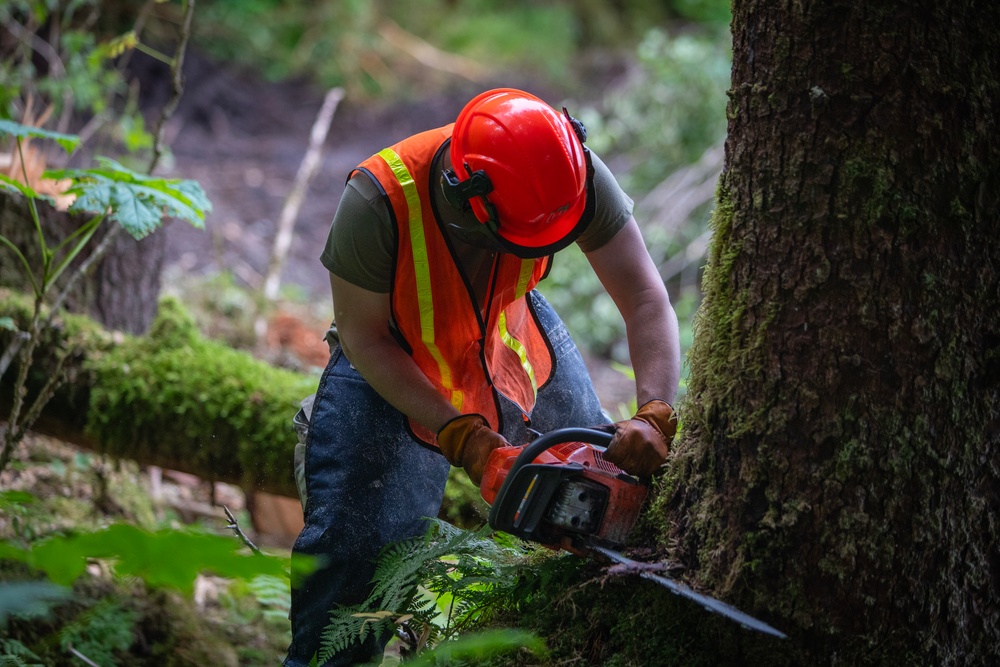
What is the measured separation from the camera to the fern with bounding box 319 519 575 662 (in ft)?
6.49

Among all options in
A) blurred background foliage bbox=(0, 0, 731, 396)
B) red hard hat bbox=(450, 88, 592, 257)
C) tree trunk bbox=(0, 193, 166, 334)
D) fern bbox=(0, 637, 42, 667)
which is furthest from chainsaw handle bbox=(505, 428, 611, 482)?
tree trunk bbox=(0, 193, 166, 334)

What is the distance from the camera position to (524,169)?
207 centimetres

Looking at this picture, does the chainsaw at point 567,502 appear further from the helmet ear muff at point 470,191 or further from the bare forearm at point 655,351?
the helmet ear muff at point 470,191

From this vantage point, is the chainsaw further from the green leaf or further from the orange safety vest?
the green leaf

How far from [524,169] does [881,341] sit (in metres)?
0.94

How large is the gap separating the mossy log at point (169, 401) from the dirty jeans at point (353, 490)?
96 cm

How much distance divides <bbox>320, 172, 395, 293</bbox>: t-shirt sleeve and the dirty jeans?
1.44ft

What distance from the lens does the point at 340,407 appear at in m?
2.56

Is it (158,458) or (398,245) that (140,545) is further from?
(158,458)

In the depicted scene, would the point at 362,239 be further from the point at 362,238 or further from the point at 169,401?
the point at 169,401

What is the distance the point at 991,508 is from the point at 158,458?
3267 millimetres

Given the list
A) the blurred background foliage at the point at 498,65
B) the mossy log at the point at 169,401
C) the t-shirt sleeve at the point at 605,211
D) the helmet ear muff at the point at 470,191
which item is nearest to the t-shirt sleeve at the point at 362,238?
the helmet ear muff at the point at 470,191

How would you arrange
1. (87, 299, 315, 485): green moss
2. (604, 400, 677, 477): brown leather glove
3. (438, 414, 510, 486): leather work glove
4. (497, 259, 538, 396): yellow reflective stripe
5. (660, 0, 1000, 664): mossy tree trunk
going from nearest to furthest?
1. (660, 0, 1000, 664): mossy tree trunk
2. (604, 400, 677, 477): brown leather glove
3. (438, 414, 510, 486): leather work glove
4. (497, 259, 538, 396): yellow reflective stripe
5. (87, 299, 315, 485): green moss

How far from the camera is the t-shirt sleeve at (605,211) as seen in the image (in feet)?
7.91
